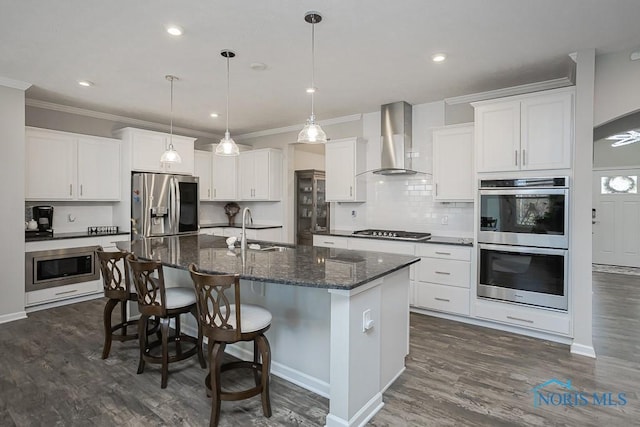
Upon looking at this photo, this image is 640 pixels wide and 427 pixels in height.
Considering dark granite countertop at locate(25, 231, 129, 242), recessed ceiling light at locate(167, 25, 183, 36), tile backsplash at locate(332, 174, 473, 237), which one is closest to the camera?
recessed ceiling light at locate(167, 25, 183, 36)

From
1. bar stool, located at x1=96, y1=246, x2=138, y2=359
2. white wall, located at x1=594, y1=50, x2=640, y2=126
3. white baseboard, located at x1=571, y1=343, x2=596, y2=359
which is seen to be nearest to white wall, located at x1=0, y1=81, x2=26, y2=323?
bar stool, located at x1=96, y1=246, x2=138, y2=359

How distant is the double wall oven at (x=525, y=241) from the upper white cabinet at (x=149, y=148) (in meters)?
4.51

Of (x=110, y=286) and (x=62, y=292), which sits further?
(x=62, y=292)

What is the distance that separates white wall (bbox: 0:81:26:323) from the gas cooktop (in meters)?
3.99

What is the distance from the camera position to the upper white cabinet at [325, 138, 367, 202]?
5.02 m

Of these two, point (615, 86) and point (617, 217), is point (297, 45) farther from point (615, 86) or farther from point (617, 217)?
point (617, 217)

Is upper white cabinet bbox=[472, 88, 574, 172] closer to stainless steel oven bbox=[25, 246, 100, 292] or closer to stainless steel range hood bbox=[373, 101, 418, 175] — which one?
stainless steel range hood bbox=[373, 101, 418, 175]

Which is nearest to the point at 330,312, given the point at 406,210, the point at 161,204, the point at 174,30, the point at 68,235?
the point at 174,30

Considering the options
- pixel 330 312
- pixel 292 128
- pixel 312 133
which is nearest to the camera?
pixel 330 312

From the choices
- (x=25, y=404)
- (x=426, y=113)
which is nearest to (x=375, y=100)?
(x=426, y=113)

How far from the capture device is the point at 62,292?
4.41 metres

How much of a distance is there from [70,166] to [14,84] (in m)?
1.16

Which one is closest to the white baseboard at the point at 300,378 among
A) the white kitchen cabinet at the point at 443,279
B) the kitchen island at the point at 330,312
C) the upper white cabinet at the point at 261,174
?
the kitchen island at the point at 330,312

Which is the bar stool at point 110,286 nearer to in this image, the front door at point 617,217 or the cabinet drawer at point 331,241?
the cabinet drawer at point 331,241
